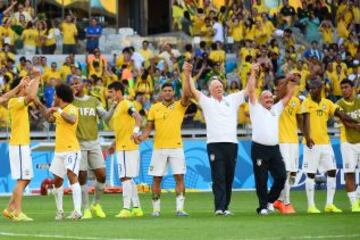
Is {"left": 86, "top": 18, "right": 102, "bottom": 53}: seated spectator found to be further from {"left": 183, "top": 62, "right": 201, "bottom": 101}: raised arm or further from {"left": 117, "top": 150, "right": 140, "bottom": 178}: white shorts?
{"left": 183, "top": 62, "right": 201, "bottom": 101}: raised arm

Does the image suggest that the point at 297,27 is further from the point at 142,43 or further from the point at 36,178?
the point at 36,178

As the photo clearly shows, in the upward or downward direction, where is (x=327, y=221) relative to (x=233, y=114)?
downward

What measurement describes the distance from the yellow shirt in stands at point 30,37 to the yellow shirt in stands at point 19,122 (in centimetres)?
1893

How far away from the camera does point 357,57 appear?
139 feet

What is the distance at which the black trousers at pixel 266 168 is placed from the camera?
22.5 meters

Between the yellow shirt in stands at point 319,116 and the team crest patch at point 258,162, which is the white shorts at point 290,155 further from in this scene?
the team crest patch at point 258,162

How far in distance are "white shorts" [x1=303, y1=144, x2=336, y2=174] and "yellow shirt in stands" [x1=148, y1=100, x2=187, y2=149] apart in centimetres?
268

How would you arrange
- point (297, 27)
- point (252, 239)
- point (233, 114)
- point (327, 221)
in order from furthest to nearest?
point (297, 27)
point (233, 114)
point (327, 221)
point (252, 239)

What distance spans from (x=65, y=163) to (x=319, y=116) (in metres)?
5.29

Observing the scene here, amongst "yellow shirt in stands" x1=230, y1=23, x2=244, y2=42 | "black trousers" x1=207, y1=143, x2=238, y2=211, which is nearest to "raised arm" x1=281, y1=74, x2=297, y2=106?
"black trousers" x1=207, y1=143, x2=238, y2=211

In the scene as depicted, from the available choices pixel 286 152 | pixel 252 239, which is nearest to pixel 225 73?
pixel 286 152

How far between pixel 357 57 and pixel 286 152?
1869cm

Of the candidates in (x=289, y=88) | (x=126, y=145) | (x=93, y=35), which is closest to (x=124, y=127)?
(x=126, y=145)

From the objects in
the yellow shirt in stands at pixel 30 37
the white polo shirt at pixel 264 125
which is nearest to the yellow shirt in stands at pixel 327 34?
the yellow shirt in stands at pixel 30 37
